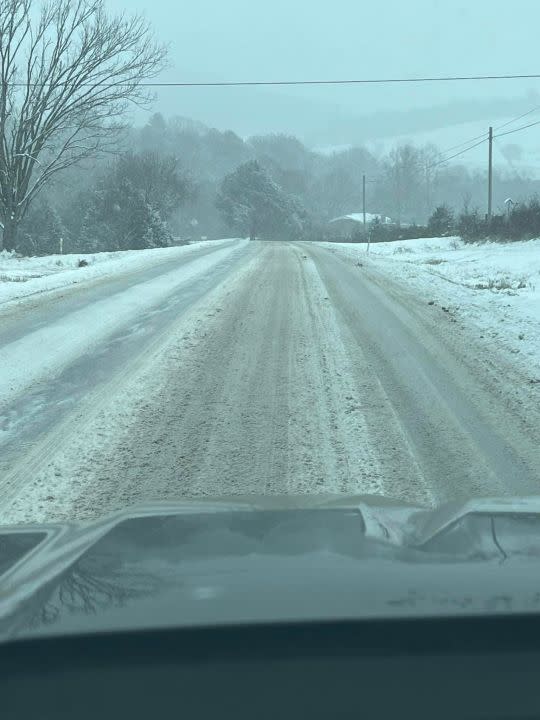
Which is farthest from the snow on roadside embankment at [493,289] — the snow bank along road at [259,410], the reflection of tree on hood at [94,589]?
the reflection of tree on hood at [94,589]

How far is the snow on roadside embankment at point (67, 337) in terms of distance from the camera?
29.4 feet

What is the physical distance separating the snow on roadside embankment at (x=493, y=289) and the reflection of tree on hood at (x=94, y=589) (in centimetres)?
660

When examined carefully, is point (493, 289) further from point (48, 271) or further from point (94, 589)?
point (94, 589)

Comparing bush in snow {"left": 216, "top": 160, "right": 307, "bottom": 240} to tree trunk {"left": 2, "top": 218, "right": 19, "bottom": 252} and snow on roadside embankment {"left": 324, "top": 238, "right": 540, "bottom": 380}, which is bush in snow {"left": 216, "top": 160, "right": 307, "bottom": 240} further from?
snow on roadside embankment {"left": 324, "top": 238, "right": 540, "bottom": 380}

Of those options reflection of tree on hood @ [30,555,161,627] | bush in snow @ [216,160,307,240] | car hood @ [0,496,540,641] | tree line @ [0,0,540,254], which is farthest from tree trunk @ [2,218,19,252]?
bush in snow @ [216,160,307,240]

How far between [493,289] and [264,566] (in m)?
13.1

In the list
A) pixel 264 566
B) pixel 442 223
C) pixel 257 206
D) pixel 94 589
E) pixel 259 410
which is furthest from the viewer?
pixel 257 206

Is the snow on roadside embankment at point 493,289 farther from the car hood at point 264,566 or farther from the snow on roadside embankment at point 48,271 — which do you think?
the snow on roadside embankment at point 48,271

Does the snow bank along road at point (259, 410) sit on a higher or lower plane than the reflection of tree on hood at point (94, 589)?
lower

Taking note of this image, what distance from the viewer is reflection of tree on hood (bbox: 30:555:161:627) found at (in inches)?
97.9

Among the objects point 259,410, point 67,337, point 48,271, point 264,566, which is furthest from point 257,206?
point 264,566

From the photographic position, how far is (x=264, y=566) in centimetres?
281

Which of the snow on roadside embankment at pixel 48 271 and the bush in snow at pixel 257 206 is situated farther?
the bush in snow at pixel 257 206

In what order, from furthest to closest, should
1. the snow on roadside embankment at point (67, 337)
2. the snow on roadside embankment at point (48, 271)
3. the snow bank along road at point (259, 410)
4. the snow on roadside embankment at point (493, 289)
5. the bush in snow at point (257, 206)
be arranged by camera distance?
the bush in snow at point (257, 206) → the snow on roadside embankment at point (48, 271) → the snow on roadside embankment at point (493, 289) → the snow on roadside embankment at point (67, 337) → the snow bank along road at point (259, 410)
